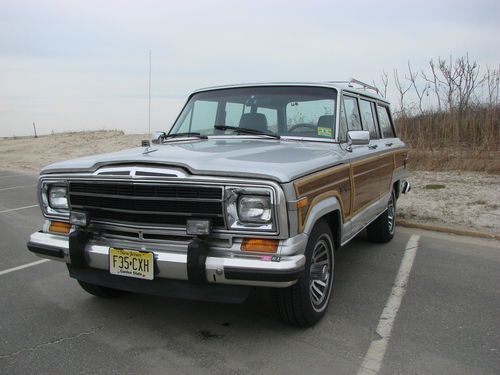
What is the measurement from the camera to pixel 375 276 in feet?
15.8

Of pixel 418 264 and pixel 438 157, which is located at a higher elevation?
pixel 438 157

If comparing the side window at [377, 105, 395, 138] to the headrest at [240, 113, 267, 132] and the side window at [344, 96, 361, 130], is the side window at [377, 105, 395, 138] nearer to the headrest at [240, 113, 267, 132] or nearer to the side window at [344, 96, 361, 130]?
the side window at [344, 96, 361, 130]

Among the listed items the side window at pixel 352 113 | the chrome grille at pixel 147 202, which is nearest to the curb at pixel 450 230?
the side window at pixel 352 113

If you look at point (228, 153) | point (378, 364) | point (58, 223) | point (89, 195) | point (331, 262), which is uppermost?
point (228, 153)

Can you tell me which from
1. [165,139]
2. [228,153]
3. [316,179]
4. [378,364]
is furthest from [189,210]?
[165,139]

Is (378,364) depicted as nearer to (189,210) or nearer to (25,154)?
(189,210)

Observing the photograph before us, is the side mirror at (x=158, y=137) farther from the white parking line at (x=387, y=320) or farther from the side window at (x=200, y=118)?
the white parking line at (x=387, y=320)

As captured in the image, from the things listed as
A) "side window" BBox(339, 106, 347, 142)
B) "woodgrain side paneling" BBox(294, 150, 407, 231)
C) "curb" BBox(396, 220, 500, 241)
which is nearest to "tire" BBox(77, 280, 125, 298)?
"woodgrain side paneling" BBox(294, 150, 407, 231)

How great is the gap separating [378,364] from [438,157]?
1070cm

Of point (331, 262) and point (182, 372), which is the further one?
point (331, 262)

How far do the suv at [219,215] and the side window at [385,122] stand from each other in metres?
1.89

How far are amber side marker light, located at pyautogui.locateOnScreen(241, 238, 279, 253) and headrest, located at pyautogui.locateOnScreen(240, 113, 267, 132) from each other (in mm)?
1694

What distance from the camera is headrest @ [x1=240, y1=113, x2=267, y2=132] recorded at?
176 inches

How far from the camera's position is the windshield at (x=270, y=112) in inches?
172
